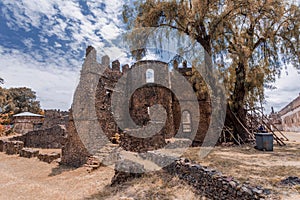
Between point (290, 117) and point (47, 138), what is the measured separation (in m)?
31.1

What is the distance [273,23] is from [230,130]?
6121 millimetres

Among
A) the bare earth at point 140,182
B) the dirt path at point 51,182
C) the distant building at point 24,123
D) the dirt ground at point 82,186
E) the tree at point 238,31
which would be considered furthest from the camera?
the distant building at point 24,123

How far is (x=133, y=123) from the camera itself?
14.8 metres

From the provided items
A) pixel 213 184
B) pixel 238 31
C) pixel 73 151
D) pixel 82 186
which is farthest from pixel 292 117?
pixel 82 186

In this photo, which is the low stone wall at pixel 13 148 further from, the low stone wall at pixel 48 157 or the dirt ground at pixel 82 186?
the dirt ground at pixel 82 186

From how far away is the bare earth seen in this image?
15.7ft

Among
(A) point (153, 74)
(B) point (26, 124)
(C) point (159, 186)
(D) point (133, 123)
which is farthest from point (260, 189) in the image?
(B) point (26, 124)

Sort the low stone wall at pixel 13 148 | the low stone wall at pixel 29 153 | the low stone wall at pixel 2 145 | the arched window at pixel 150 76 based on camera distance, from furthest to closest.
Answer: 1. the low stone wall at pixel 2 145
2. the arched window at pixel 150 76
3. the low stone wall at pixel 13 148
4. the low stone wall at pixel 29 153

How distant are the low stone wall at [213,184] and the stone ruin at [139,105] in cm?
359

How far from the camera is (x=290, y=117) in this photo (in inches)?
1057

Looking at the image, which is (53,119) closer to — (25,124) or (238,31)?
(25,124)

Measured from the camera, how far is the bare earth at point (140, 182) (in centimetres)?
477

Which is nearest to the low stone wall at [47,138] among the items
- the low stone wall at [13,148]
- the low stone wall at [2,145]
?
the low stone wall at [2,145]

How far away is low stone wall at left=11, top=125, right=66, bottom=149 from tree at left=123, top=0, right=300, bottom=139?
11866 millimetres
